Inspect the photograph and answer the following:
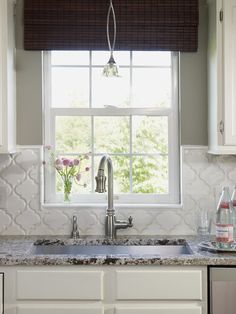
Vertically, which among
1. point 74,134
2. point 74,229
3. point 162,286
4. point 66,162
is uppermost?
point 74,134

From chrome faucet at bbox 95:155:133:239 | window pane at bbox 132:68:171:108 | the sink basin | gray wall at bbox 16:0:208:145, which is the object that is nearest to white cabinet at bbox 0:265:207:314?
the sink basin

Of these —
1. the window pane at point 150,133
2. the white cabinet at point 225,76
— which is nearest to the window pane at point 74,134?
the window pane at point 150,133

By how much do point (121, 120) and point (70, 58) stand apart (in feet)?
1.63

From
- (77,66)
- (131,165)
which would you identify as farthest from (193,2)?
(131,165)

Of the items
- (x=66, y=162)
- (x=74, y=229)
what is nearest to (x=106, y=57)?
(x=66, y=162)

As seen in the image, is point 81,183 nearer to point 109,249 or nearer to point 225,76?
point 109,249

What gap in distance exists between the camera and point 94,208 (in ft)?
10.5

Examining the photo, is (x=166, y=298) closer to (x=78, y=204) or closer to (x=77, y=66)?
(x=78, y=204)

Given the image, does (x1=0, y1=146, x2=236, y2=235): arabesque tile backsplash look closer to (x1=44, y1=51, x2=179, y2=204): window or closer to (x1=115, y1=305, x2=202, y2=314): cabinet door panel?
(x1=44, y1=51, x2=179, y2=204): window

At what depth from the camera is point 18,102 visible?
3199 millimetres

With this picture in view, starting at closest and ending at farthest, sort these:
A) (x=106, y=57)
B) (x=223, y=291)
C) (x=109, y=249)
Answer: (x=223, y=291) < (x=109, y=249) < (x=106, y=57)

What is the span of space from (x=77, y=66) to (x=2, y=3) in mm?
633

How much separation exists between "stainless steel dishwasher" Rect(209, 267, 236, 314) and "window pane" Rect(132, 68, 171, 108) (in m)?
1.20

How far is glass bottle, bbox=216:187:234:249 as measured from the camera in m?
2.64
